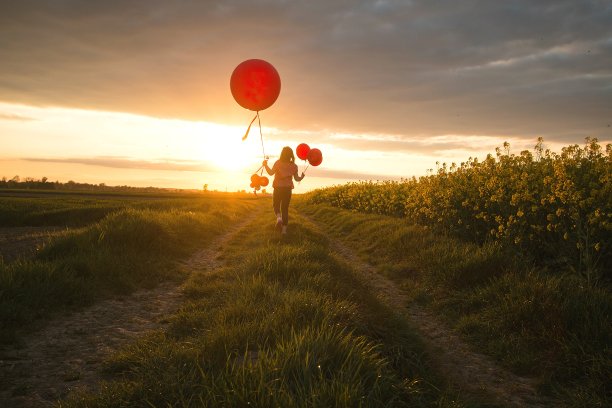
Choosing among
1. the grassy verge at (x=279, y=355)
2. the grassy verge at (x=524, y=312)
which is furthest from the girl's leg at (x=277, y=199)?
the grassy verge at (x=279, y=355)

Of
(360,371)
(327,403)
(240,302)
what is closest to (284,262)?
(240,302)

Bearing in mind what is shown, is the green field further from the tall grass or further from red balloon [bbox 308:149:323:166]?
red balloon [bbox 308:149:323:166]

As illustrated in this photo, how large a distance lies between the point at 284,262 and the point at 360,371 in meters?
3.98

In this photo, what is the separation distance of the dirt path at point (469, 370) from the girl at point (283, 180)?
629 centimetres

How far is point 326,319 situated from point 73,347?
324 centimetres

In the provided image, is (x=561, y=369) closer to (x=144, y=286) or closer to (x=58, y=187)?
(x=144, y=286)

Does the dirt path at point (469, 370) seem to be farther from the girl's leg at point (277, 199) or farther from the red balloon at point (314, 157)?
the red balloon at point (314, 157)

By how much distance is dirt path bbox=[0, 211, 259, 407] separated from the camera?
13.2ft

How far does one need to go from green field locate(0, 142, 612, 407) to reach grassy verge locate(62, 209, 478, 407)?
0.02 meters

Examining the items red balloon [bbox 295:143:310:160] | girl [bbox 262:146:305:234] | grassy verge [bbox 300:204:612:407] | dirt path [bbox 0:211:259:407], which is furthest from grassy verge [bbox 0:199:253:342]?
red balloon [bbox 295:143:310:160]

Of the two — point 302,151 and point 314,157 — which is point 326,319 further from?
point 302,151

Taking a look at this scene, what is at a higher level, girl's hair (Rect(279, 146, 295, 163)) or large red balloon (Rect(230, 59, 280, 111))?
large red balloon (Rect(230, 59, 280, 111))

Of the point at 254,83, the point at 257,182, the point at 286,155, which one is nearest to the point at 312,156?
the point at 257,182

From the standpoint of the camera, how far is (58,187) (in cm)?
5631
